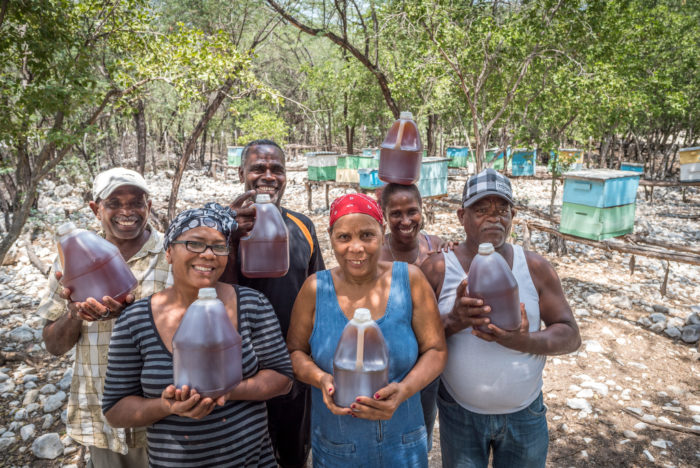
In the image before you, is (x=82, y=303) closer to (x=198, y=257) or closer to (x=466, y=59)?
(x=198, y=257)

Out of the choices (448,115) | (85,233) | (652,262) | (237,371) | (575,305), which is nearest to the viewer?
(237,371)

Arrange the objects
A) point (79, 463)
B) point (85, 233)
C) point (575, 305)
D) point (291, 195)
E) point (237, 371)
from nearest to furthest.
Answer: point (237, 371) < point (85, 233) < point (79, 463) < point (575, 305) < point (291, 195)

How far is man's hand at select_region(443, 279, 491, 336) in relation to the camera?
5.79ft

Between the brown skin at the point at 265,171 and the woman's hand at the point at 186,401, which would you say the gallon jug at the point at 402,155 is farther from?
the woman's hand at the point at 186,401

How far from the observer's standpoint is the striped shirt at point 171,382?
173cm

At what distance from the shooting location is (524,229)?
26.7ft

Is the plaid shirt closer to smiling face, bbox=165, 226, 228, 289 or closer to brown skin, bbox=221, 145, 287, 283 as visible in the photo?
smiling face, bbox=165, 226, 228, 289

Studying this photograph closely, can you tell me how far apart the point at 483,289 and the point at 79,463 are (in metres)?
3.73

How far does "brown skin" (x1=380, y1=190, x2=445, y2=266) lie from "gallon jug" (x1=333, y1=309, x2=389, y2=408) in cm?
109

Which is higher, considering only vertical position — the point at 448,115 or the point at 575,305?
the point at 448,115

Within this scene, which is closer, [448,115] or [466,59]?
[466,59]

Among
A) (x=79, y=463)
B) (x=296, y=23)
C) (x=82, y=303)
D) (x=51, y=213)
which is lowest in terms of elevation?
(x=79, y=463)

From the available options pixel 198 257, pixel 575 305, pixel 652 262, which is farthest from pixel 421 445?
pixel 652 262

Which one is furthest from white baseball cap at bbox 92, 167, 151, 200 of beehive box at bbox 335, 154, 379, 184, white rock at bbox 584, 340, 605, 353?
beehive box at bbox 335, 154, 379, 184
